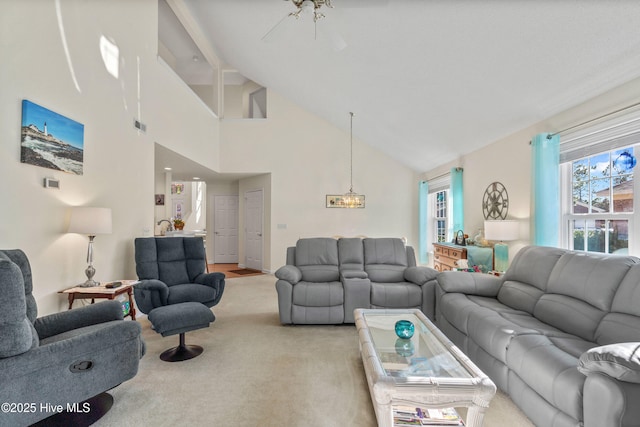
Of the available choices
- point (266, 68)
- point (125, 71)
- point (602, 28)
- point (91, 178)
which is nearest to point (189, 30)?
point (266, 68)

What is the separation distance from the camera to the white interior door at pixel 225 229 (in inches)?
328

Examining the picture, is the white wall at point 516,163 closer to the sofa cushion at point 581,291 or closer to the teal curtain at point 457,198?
the teal curtain at point 457,198

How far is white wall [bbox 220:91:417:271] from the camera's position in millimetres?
6809

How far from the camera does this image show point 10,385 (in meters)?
1.42

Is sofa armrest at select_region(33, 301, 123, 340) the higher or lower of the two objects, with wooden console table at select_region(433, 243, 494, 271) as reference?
lower

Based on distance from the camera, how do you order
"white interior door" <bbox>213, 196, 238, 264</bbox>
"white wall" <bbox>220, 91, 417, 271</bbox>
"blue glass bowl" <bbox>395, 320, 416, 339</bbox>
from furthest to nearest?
"white interior door" <bbox>213, 196, 238, 264</bbox>
"white wall" <bbox>220, 91, 417, 271</bbox>
"blue glass bowl" <bbox>395, 320, 416, 339</bbox>

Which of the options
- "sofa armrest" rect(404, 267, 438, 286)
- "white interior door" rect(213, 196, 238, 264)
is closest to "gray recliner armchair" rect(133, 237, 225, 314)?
"sofa armrest" rect(404, 267, 438, 286)

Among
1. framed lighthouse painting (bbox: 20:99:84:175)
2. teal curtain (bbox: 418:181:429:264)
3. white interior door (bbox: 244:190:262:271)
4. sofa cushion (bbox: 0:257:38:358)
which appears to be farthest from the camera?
white interior door (bbox: 244:190:262:271)

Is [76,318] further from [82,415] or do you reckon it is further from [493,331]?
[493,331]

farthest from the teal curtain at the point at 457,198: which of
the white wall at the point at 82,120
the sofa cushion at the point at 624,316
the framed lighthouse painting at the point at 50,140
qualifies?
the framed lighthouse painting at the point at 50,140

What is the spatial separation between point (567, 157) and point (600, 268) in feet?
4.73

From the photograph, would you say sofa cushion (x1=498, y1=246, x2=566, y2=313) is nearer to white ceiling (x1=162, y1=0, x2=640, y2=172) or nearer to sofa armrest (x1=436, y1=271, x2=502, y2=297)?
sofa armrest (x1=436, y1=271, x2=502, y2=297)

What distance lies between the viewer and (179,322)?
2521mm

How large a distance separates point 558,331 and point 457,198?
10.6 feet
